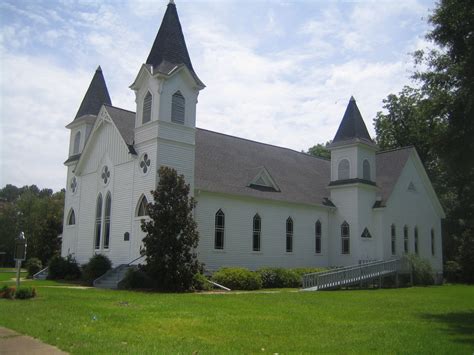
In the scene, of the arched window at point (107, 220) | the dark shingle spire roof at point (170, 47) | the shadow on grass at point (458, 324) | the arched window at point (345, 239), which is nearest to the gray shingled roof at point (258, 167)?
the arched window at point (345, 239)

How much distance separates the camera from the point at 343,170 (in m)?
39.5

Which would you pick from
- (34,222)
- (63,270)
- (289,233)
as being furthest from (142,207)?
(34,222)

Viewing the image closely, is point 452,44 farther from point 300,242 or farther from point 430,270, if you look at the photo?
point 430,270

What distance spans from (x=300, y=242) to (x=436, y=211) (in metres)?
14.9

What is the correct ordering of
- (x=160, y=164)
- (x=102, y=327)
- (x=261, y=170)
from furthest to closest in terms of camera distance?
(x=261, y=170) < (x=160, y=164) < (x=102, y=327)

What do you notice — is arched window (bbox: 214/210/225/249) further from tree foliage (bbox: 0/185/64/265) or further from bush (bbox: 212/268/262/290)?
tree foliage (bbox: 0/185/64/265)

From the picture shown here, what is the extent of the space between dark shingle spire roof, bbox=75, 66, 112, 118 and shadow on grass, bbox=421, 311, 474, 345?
29.2 m

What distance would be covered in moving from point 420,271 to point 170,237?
793 inches

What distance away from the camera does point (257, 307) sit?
17688 millimetres

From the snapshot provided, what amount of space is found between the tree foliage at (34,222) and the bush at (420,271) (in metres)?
28.9

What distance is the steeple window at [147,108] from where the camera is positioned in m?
30.7

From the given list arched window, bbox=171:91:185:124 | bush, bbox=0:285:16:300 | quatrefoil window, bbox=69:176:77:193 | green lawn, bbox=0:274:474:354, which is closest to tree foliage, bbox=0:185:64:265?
quatrefoil window, bbox=69:176:77:193

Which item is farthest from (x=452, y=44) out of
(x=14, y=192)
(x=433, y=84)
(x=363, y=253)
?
(x=14, y=192)

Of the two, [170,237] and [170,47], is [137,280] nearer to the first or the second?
[170,237]
